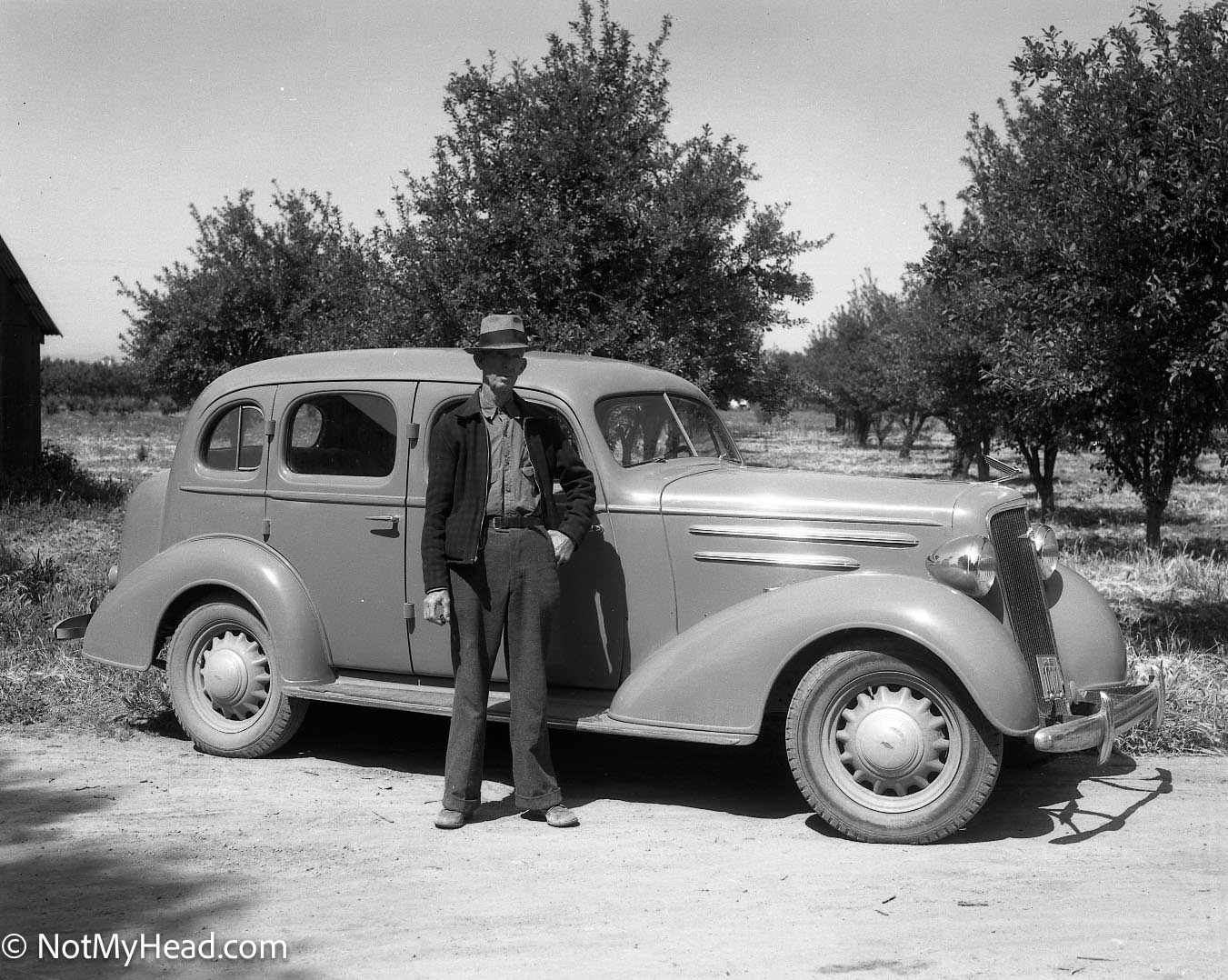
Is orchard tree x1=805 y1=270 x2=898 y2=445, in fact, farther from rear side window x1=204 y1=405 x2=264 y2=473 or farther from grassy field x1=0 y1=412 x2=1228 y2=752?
rear side window x1=204 y1=405 x2=264 y2=473

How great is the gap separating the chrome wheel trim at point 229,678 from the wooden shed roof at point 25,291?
14290 mm

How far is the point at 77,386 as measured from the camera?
7425 cm

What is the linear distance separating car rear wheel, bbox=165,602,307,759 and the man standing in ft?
4.24

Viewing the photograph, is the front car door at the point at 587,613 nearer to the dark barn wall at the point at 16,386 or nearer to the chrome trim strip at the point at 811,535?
the chrome trim strip at the point at 811,535

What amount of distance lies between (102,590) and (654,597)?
557 centimetres

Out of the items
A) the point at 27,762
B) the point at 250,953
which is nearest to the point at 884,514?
the point at 250,953

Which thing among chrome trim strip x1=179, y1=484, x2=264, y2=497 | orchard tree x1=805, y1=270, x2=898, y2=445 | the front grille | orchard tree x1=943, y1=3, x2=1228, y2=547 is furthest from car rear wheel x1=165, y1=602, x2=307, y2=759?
orchard tree x1=805, y1=270, x2=898, y2=445

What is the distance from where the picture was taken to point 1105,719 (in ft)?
14.6

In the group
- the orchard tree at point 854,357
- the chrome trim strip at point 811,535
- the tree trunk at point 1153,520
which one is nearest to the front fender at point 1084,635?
the chrome trim strip at point 811,535

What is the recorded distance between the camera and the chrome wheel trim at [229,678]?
5801 millimetres

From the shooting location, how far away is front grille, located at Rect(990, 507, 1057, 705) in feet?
16.0

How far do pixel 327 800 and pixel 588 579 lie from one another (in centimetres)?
143

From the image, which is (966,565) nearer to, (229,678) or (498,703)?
(498,703)

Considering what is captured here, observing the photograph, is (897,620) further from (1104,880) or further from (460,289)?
(460,289)
